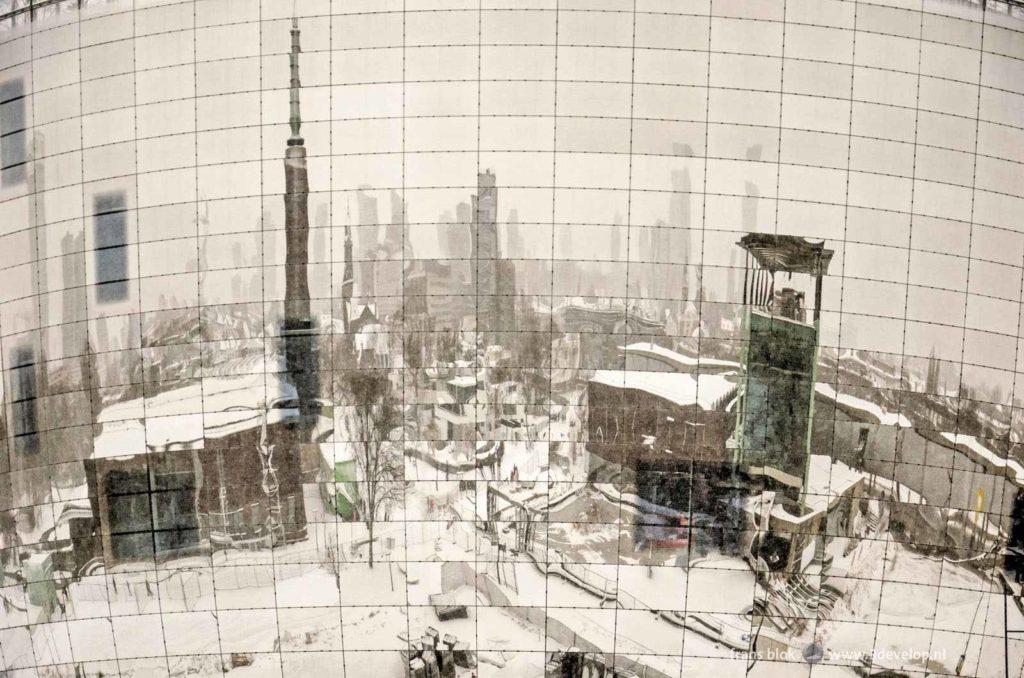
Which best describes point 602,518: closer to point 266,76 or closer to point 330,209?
point 330,209

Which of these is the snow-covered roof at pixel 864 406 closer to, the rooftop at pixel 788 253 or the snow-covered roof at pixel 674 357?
the snow-covered roof at pixel 674 357

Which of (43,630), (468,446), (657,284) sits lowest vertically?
(43,630)

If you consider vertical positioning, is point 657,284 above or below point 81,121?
below

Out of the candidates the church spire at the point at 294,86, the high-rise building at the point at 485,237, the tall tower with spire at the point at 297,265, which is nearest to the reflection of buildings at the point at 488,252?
the high-rise building at the point at 485,237

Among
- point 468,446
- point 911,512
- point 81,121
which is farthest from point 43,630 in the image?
point 911,512

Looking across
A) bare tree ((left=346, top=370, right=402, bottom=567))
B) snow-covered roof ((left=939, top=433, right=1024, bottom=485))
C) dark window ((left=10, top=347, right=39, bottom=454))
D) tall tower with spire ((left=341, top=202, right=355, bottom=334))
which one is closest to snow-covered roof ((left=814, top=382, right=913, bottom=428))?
snow-covered roof ((left=939, top=433, right=1024, bottom=485))

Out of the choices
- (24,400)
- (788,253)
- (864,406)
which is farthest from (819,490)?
(24,400)
